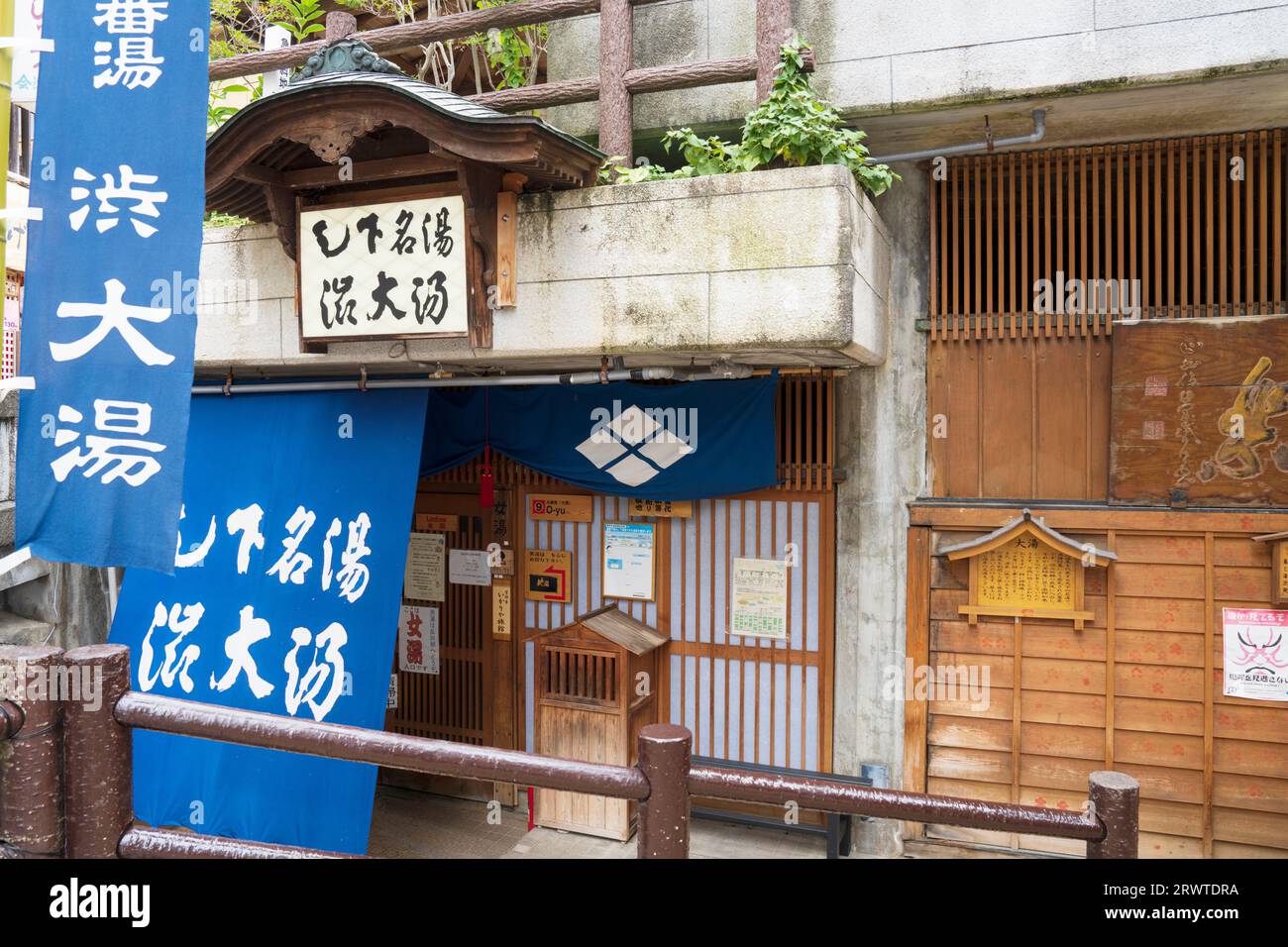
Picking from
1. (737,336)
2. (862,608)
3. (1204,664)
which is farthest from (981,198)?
(1204,664)

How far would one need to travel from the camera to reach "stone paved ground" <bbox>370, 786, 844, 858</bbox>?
7.55 metres

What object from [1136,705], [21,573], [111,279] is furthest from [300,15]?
[1136,705]

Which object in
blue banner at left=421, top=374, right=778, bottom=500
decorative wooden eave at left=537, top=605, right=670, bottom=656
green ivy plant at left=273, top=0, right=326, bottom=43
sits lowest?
decorative wooden eave at left=537, top=605, right=670, bottom=656

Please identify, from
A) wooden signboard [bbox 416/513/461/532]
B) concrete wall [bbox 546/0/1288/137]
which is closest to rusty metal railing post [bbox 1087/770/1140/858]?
concrete wall [bbox 546/0/1288/137]

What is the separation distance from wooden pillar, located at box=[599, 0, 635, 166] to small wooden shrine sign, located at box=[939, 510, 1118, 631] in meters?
4.14

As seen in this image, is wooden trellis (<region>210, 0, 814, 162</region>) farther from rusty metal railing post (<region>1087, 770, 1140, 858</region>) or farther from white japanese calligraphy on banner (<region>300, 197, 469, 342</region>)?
rusty metal railing post (<region>1087, 770, 1140, 858</region>)

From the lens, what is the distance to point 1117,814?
3158mm

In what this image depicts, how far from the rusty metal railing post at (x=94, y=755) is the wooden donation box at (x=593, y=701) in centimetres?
442

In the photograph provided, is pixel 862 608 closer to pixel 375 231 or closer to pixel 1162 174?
Answer: pixel 1162 174

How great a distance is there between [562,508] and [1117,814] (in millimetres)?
5922

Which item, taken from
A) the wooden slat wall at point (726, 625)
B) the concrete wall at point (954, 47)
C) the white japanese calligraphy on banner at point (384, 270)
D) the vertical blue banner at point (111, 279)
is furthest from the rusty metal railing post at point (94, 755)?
the concrete wall at point (954, 47)

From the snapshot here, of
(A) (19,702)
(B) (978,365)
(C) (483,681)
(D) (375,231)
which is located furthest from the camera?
(C) (483,681)
